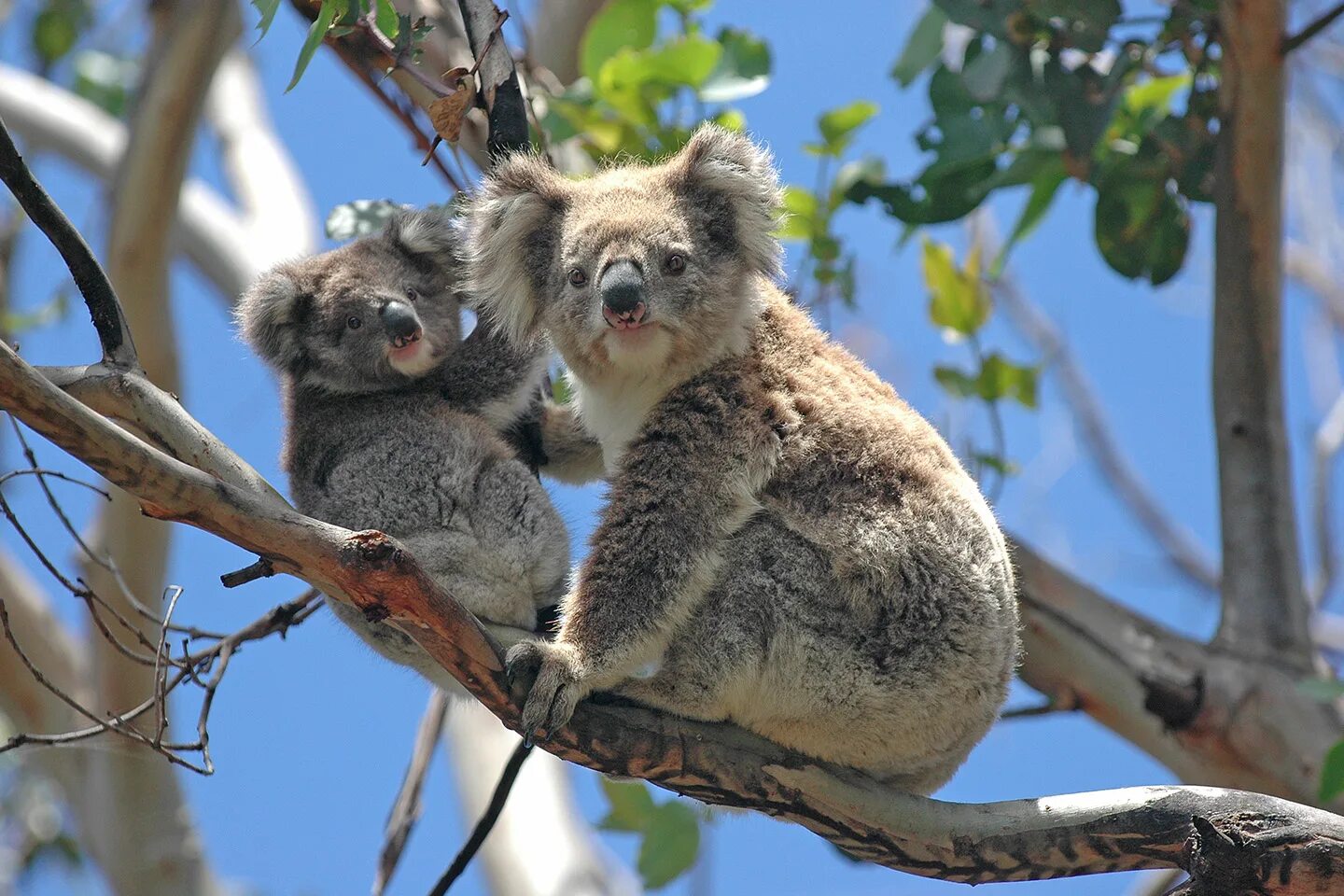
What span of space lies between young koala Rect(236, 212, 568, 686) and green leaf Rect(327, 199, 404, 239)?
3.6 inches

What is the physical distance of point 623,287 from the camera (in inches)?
127

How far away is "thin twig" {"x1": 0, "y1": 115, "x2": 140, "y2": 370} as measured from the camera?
2.64m

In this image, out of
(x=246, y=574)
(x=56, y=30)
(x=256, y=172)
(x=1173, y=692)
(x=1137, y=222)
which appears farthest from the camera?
(x=56, y=30)

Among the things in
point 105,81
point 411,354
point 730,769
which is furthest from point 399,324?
point 105,81

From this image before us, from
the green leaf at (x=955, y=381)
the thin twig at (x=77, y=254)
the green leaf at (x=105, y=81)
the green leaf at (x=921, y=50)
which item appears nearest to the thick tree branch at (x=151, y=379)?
the thin twig at (x=77, y=254)

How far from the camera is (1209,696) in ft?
14.9

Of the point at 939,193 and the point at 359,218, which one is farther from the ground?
the point at 939,193

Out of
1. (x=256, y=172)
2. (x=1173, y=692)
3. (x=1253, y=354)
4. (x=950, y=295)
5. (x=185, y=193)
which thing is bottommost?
(x=1173, y=692)

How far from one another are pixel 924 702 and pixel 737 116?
2.46 metres

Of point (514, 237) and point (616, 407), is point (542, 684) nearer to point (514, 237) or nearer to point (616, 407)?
point (616, 407)

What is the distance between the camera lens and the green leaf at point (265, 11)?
9.05 feet

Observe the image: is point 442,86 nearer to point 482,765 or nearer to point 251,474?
point 251,474

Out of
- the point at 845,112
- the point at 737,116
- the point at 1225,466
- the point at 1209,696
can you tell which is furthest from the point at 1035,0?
the point at 1209,696

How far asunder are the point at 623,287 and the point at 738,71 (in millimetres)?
1755
